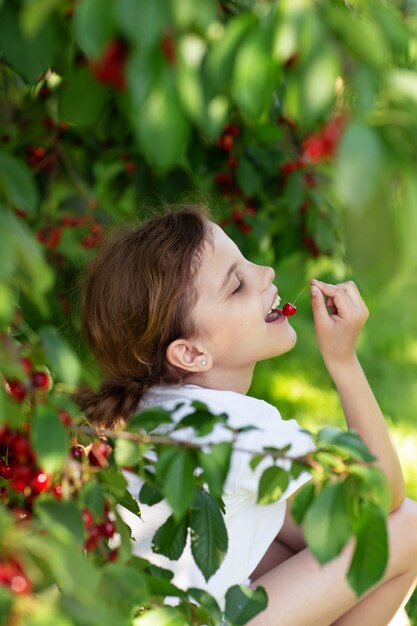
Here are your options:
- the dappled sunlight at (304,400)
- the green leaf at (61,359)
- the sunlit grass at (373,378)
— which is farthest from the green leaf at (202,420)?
the dappled sunlight at (304,400)

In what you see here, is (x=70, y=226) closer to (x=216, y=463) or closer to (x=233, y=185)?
(x=233, y=185)

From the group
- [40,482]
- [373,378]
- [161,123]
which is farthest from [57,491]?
[373,378]

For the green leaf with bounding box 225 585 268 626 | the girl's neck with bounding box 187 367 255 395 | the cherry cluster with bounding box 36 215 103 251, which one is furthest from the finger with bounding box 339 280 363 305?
the green leaf with bounding box 225 585 268 626

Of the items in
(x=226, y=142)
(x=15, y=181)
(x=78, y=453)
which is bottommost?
(x=226, y=142)

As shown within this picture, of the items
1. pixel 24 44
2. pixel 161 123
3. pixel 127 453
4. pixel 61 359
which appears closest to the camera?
pixel 161 123

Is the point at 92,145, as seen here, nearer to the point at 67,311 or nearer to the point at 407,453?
the point at 67,311

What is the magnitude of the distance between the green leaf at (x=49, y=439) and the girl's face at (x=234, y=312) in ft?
2.98

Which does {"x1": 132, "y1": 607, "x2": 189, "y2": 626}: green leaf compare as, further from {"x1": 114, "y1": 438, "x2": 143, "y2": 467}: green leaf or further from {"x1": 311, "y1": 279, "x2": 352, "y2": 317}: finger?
{"x1": 311, "y1": 279, "x2": 352, "y2": 317}: finger

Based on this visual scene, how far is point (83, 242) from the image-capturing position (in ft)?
8.38

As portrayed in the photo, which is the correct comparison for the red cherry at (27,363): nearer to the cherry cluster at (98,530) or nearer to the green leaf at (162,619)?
the cherry cluster at (98,530)

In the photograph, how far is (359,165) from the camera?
0.72m

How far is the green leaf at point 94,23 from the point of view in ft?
2.67

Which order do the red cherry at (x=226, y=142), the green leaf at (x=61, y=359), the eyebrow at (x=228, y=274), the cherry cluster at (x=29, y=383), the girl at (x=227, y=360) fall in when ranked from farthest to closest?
the red cherry at (x=226, y=142)
the eyebrow at (x=228, y=274)
the girl at (x=227, y=360)
the cherry cluster at (x=29, y=383)
the green leaf at (x=61, y=359)

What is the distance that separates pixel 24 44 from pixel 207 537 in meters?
0.67
